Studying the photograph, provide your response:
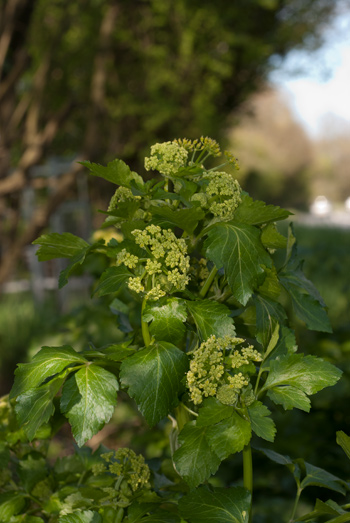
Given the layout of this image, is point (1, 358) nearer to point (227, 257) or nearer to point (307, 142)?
point (227, 257)

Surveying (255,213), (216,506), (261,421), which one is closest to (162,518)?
(216,506)

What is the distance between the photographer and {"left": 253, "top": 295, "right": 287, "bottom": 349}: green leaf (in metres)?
0.73

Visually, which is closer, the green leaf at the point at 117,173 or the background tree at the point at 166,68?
the green leaf at the point at 117,173

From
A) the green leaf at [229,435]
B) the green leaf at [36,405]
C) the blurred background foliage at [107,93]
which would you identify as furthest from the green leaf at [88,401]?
the blurred background foliage at [107,93]

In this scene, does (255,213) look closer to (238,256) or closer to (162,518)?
(238,256)

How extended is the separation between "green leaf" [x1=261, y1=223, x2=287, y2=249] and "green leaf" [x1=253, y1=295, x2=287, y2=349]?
7 centimetres

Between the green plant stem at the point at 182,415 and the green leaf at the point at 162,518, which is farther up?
the green plant stem at the point at 182,415

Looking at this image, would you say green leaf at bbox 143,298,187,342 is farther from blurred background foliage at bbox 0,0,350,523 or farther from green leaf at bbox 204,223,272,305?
blurred background foliage at bbox 0,0,350,523

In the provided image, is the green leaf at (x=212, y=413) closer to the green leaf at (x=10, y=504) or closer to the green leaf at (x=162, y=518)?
the green leaf at (x=162, y=518)

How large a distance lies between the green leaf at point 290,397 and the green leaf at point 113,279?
0.76ft

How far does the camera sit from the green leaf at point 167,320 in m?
0.68

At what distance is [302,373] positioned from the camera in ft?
2.27

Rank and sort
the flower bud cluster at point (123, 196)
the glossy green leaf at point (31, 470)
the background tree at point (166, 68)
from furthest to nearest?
the background tree at point (166, 68) → the glossy green leaf at point (31, 470) → the flower bud cluster at point (123, 196)

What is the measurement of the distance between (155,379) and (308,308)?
247mm
